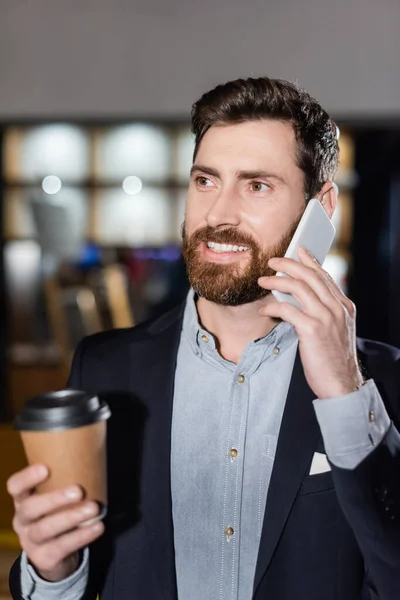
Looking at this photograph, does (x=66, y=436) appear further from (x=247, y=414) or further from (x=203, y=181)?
(x=203, y=181)

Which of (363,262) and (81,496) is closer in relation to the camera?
(81,496)

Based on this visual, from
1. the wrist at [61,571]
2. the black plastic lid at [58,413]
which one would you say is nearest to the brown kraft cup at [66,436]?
the black plastic lid at [58,413]

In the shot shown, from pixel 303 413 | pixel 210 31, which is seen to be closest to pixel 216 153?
pixel 303 413

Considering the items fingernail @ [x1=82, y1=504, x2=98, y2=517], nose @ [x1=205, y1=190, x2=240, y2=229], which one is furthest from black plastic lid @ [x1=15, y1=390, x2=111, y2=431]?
nose @ [x1=205, y1=190, x2=240, y2=229]

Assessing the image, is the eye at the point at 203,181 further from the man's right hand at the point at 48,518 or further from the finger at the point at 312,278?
the man's right hand at the point at 48,518

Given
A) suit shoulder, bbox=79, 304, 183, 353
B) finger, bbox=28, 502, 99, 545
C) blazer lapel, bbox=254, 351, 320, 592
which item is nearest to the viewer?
finger, bbox=28, 502, 99, 545

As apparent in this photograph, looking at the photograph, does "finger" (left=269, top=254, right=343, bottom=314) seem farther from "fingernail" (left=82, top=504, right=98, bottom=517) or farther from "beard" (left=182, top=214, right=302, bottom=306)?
"fingernail" (left=82, top=504, right=98, bottom=517)

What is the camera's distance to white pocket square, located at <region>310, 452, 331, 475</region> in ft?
4.05

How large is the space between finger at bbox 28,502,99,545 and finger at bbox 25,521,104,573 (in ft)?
0.04

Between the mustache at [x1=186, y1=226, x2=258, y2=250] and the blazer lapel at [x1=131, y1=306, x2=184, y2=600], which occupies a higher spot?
the mustache at [x1=186, y1=226, x2=258, y2=250]

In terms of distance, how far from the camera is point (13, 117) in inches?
146

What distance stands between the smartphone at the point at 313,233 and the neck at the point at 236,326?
0.16 metres

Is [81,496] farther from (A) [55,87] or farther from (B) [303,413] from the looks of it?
(A) [55,87]

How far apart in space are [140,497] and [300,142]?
0.76 m
